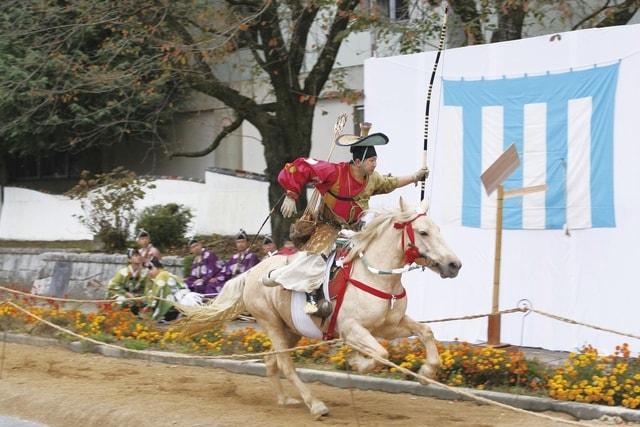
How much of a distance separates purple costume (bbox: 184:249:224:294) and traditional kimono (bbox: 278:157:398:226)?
697 cm

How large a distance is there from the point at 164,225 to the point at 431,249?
41.1ft

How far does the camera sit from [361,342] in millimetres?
7953

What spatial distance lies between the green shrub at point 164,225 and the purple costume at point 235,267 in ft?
14.0

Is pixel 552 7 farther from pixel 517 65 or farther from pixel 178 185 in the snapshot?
pixel 178 185

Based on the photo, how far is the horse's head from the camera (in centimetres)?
761

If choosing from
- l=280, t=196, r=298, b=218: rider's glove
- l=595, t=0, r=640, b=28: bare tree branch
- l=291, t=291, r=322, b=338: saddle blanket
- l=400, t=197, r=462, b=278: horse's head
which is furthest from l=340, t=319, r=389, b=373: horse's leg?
l=595, t=0, r=640, b=28: bare tree branch

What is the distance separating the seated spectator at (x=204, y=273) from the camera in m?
15.4

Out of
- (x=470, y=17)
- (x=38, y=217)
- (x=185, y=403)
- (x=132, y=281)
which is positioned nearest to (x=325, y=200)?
(x=185, y=403)

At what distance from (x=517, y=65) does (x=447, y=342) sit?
3534 mm

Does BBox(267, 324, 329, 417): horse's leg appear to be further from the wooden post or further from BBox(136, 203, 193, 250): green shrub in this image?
BBox(136, 203, 193, 250): green shrub

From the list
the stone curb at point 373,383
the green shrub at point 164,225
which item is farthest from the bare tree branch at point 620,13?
the green shrub at point 164,225

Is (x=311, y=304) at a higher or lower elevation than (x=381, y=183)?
lower

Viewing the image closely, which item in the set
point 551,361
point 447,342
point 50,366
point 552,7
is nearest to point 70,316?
point 50,366

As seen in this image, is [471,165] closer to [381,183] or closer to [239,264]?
[381,183]
